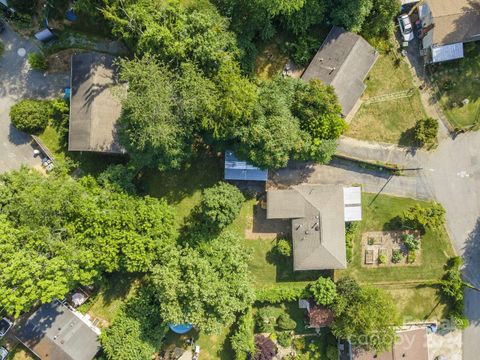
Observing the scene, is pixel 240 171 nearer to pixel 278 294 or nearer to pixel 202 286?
pixel 202 286

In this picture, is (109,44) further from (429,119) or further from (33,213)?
(429,119)

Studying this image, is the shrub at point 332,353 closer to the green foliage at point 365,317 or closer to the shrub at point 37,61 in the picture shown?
the green foliage at point 365,317

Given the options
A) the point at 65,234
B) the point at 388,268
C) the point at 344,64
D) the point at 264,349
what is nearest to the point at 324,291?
the point at 388,268

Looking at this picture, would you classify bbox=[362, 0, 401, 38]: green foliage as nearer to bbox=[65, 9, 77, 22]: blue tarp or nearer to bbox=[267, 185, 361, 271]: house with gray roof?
bbox=[267, 185, 361, 271]: house with gray roof

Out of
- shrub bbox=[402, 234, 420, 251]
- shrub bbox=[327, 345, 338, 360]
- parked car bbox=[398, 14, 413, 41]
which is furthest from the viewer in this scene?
shrub bbox=[402, 234, 420, 251]

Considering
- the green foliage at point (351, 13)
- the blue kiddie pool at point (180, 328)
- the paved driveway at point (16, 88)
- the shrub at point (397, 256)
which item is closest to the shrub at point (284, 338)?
the blue kiddie pool at point (180, 328)

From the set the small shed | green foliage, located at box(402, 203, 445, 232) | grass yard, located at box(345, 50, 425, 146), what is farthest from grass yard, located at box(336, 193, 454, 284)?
the small shed
